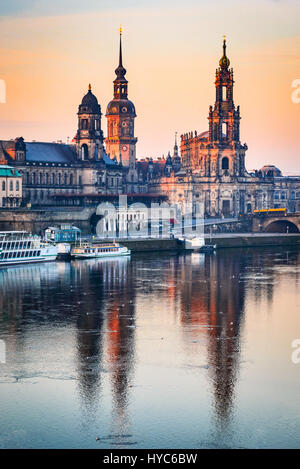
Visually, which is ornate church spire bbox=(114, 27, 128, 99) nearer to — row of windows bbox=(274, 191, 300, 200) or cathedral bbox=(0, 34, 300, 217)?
cathedral bbox=(0, 34, 300, 217)

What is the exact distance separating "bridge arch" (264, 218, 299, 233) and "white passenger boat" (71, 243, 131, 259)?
3544cm

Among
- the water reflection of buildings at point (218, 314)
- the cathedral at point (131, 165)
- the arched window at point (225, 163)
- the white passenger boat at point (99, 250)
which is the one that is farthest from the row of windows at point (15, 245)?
the arched window at point (225, 163)

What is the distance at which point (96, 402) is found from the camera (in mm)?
28109

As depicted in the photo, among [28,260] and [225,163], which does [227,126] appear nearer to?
[225,163]

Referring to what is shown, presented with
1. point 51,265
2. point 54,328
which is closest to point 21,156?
point 51,265

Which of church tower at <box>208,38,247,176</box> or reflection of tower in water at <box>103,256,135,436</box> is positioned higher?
church tower at <box>208,38,247,176</box>

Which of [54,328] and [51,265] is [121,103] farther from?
[54,328]

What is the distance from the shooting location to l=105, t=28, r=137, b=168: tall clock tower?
4641 inches

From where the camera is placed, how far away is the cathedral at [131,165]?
101m

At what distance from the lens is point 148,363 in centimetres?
3362

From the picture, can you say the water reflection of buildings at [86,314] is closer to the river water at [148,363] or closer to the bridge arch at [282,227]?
the river water at [148,363]

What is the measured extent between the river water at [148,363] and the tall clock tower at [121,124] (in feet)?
204

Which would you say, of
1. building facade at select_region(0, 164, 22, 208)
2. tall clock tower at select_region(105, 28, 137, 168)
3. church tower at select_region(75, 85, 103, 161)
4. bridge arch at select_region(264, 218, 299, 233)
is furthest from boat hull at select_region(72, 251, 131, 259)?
tall clock tower at select_region(105, 28, 137, 168)

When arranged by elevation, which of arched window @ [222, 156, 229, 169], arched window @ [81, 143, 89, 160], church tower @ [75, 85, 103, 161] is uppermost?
church tower @ [75, 85, 103, 161]
